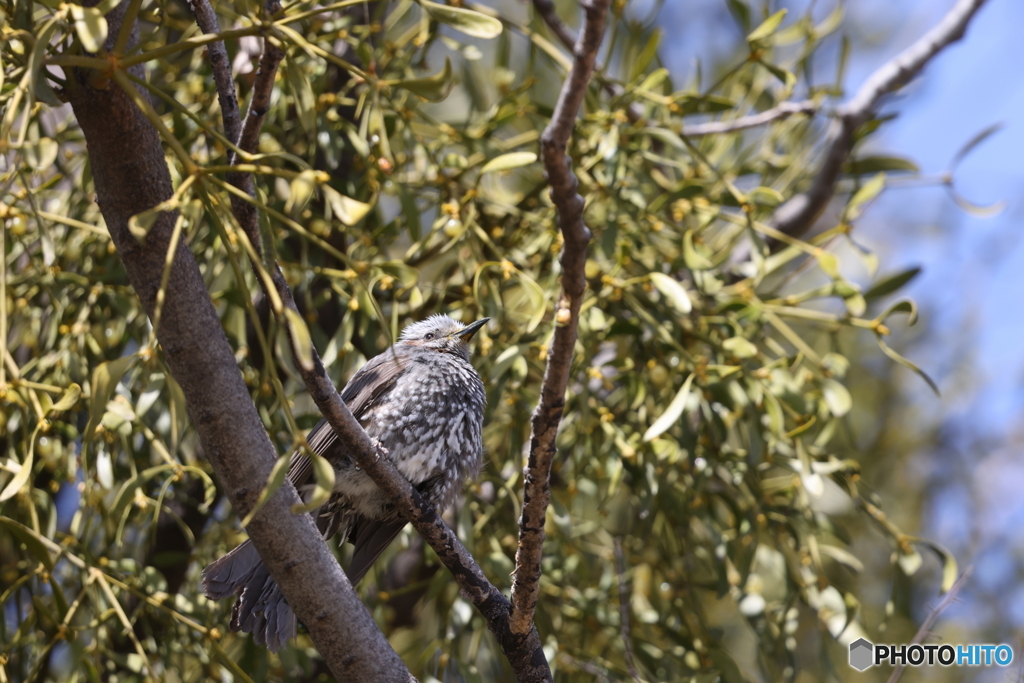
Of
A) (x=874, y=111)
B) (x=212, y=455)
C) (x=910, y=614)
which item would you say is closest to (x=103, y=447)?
(x=212, y=455)

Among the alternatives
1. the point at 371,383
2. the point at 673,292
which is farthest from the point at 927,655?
the point at 371,383

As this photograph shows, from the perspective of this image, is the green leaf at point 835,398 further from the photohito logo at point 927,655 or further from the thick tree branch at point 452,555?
the thick tree branch at point 452,555

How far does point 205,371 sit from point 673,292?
0.92 metres

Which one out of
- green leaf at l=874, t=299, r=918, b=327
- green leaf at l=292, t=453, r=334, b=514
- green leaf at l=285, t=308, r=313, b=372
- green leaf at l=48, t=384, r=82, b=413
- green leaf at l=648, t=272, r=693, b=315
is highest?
green leaf at l=285, t=308, r=313, b=372

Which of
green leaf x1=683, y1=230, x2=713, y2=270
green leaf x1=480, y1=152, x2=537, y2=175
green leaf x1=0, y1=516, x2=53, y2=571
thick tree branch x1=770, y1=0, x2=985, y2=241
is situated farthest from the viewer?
thick tree branch x1=770, y1=0, x2=985, y2=241

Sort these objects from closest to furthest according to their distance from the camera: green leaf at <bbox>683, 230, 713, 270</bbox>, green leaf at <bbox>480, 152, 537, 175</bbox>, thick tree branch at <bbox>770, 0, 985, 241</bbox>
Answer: green leaf at <bbox>480, 152, 537, 175</bbox>, green leaf at <bbox>683, 230, 713, 270</bbox>, thick tree branch at <bbox>770, 0, 985, 241</bbox>

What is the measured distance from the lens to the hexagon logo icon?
205 cm

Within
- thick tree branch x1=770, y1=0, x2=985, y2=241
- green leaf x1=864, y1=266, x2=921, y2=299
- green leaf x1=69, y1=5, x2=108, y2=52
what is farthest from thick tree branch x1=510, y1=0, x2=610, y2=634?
thick tree branch x1=770, y1=0, x2=985, y2=241

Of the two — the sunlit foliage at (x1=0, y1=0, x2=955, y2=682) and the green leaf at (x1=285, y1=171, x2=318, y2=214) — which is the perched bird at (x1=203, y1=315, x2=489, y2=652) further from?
the green leaf at (x1=285, y1=171, x2=318, y2=214)

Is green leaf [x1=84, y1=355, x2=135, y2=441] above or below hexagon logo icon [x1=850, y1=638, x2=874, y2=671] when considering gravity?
above

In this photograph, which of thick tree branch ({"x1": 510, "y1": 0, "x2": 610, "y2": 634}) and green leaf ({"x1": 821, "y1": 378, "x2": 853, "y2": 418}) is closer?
thick tree branch ({"x1": 510, "y1": 0, "x2": 610, "y2": 634})

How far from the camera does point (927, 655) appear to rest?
90.4 inches

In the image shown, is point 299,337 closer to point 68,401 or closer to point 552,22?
point 68,401

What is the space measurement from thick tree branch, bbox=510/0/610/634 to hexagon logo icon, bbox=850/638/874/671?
1.01 meters
